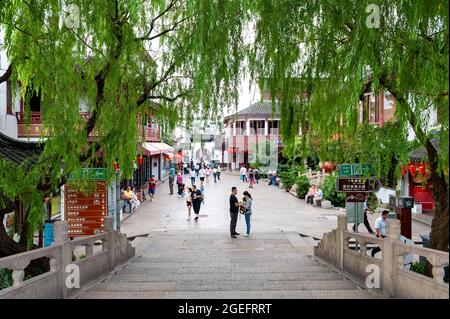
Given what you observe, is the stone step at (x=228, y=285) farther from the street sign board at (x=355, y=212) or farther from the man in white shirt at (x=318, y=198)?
the man in white shirt at (x=318, y=198)

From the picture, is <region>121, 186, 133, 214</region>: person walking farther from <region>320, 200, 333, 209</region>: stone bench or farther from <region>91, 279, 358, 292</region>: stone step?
<region>91, 279, 358, 292</region>: stone step

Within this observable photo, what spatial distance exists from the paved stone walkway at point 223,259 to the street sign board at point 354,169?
2103mm

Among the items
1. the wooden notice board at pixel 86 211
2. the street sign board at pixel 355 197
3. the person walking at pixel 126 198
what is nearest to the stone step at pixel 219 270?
the street sign board at pixel 355 197

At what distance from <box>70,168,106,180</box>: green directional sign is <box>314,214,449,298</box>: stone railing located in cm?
518

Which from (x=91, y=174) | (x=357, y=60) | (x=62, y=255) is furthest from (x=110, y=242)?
(x=357, y=60)

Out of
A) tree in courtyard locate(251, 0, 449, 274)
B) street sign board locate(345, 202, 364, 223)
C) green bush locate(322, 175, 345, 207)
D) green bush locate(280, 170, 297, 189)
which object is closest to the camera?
tree in courtyard locate(251, 0, 449, 274)

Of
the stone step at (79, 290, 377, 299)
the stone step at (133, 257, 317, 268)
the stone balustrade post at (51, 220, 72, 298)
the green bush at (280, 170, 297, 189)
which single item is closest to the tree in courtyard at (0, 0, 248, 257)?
the stone balustrade post at (51, 220, 72, 298)

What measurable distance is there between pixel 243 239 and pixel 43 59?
403 inches

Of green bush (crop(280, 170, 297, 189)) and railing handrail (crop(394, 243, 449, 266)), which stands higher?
railing handrail (crop(394, 243, 449, 266))

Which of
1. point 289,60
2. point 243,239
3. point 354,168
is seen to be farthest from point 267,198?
point 289,60

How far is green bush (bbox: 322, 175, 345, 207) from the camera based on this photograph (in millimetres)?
25763

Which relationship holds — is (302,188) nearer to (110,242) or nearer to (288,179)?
(288,179)

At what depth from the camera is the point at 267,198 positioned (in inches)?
1221

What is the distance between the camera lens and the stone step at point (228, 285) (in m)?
8.05
